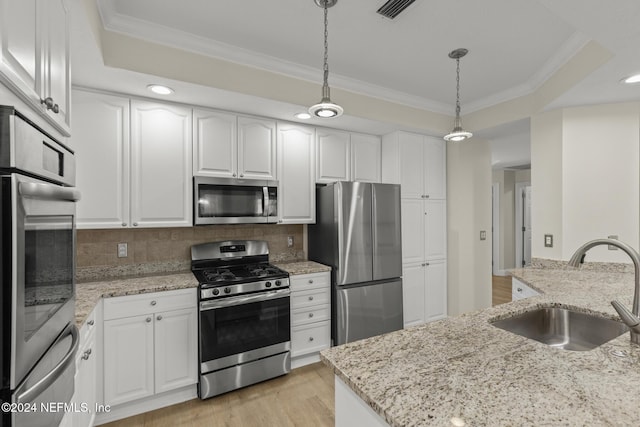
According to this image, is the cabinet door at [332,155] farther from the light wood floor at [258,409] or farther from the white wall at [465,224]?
the light wood floor at [258,409]

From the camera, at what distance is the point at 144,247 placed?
260 cm

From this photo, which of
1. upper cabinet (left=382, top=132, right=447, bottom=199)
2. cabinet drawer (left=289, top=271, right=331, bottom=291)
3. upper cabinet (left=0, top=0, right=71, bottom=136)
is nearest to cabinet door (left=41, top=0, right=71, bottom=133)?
upper cabinet (left=0, top=0, right=71, bottom=136)

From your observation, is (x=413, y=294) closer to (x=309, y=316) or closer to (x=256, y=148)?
(x=309, y=316)

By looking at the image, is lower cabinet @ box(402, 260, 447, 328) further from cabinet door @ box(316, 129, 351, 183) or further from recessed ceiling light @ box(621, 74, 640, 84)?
recessed ceiling light @ box(621, 74, 640, 84)

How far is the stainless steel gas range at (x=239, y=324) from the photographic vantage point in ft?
7.47

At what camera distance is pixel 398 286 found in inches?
125

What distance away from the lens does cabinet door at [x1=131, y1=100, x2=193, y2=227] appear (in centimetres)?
234

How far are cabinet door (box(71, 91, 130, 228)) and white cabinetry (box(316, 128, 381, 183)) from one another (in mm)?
1724

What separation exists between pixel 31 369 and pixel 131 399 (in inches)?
63.8

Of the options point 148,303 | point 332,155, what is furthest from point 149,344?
point 332,155

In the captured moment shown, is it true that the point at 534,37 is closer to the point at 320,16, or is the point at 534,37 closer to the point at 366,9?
the point at 366,9

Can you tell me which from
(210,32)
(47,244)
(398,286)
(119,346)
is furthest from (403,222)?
(47,244)

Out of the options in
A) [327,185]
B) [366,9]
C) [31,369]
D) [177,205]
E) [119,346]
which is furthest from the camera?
[327,185]

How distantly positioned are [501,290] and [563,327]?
453cm
